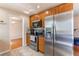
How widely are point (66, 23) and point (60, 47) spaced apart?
43 cm

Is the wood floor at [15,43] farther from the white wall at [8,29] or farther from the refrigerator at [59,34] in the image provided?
the refrigerator at [59,34]

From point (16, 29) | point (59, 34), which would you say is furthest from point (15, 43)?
point (59, 34)

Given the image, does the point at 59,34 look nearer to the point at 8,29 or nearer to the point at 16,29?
the point at 16,29

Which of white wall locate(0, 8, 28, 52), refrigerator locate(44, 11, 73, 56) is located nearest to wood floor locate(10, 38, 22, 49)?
white wall locate(0, 8, 28, 52)

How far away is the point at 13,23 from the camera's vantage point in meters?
1.73

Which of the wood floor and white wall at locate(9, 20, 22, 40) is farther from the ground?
white wall at locate(9, 20, 22, 40)

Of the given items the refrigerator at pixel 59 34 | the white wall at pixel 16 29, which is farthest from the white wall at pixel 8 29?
the refrigerator at pixel 59 34

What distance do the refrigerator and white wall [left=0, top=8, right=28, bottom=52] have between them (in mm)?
560

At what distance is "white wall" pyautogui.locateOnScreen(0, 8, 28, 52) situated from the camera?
1.72 m

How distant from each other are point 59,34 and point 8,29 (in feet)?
3.06

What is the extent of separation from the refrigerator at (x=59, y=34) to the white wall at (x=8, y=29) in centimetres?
56

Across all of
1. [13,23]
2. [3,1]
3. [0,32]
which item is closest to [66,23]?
[13,23]

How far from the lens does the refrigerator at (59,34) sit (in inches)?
62.2

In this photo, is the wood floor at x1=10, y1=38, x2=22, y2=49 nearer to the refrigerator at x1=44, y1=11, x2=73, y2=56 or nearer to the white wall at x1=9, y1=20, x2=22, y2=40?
the white wall at x1=9, y1=20, x2=22, y2=40
